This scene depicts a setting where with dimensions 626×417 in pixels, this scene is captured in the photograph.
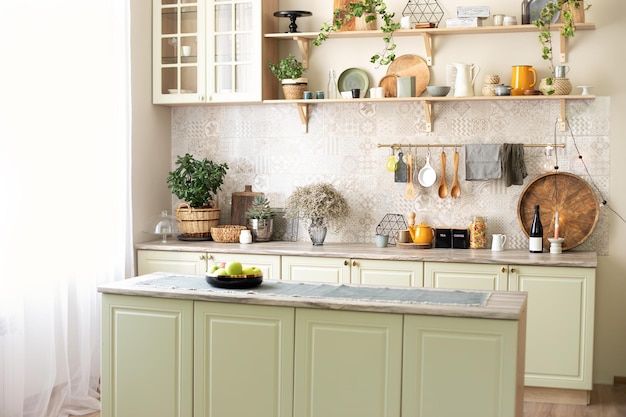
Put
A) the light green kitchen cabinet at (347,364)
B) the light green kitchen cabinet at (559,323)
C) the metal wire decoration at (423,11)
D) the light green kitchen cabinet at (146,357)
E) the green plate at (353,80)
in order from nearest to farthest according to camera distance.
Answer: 1. the light green kitchen cabinet at (347,364)
2. the light green kitchen cabinet at (146,357)
3. the light green kitchen cabinet at (559,323)
4. the metal wire decoration at (423,11)
5. the green plate at (353,80)

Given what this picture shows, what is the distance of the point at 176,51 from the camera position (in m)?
5.72

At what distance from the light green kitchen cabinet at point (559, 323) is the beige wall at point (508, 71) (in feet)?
1.73

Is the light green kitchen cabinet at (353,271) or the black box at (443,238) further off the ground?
the black box at (443,238)

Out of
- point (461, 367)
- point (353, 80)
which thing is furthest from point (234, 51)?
point (461, 367)

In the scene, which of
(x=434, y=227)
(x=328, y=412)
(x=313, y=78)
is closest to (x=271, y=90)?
(x=313, y=78)

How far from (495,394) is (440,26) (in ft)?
10.2

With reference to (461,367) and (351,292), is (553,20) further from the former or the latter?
→ (461,367)

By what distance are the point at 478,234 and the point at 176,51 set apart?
98.3 inches

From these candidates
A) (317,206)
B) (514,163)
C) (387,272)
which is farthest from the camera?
(317,206)

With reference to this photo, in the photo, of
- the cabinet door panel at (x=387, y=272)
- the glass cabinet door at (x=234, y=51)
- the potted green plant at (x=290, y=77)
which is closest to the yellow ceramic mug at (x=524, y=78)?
the cabinet door panel at (x=387, y=272)

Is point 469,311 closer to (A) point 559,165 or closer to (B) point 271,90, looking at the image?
(A) point 559,165

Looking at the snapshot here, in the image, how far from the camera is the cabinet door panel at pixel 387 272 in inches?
195

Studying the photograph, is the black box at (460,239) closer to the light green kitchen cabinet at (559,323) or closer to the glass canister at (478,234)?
the glass canister at (478,234)

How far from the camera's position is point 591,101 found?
17.1 feet
